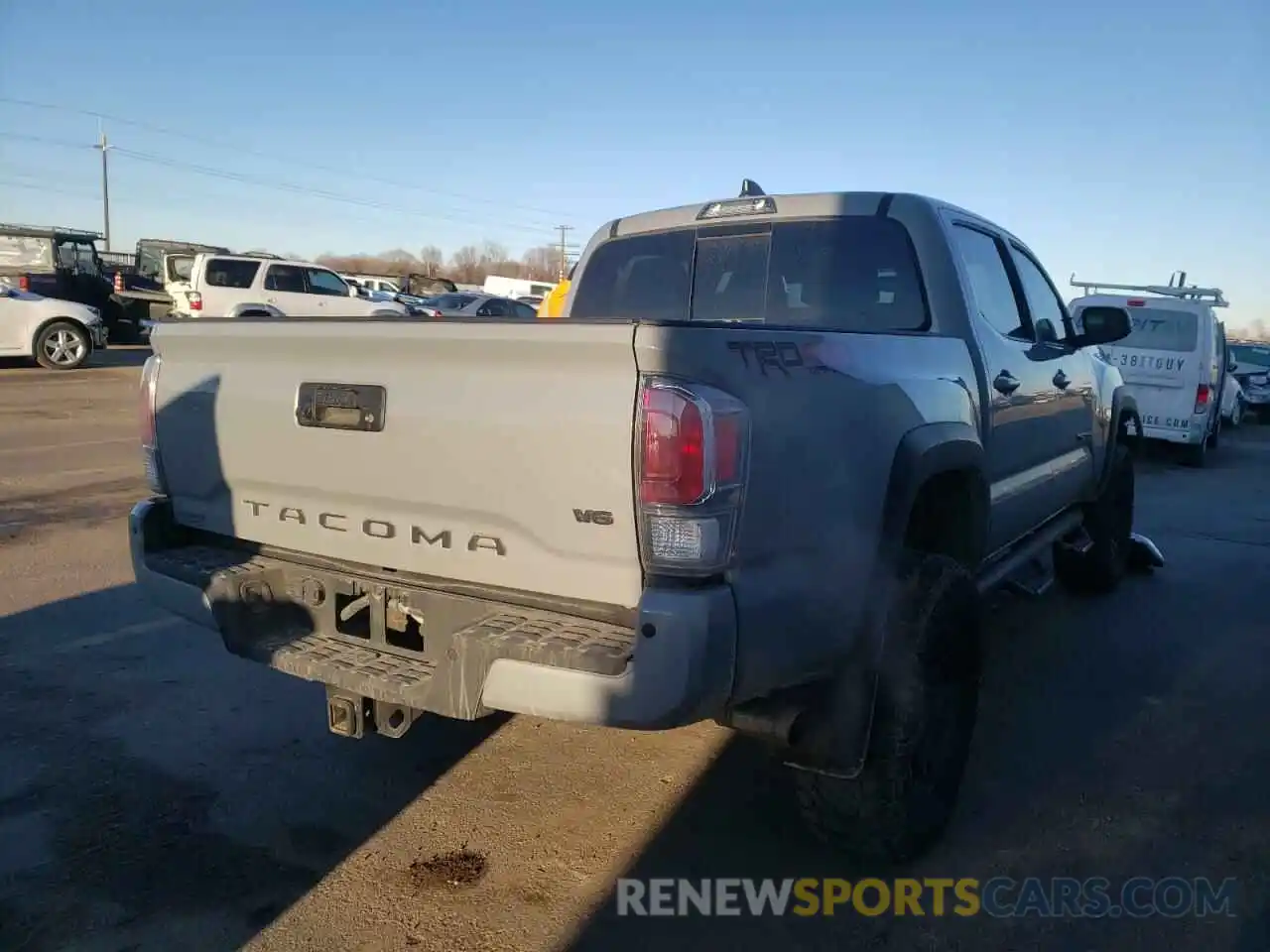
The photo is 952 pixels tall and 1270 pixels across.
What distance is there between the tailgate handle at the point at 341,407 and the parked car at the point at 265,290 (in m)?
15.3

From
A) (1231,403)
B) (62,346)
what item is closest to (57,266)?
→ (62,346)

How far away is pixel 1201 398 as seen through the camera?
12.1m

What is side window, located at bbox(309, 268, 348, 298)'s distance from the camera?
Answer: 19.1 meters

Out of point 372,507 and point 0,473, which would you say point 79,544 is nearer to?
point 0,473

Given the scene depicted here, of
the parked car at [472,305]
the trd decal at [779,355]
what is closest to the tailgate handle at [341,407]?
the trd decal at [779,355]

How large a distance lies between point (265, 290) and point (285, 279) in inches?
18.8

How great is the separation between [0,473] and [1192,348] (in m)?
12.7

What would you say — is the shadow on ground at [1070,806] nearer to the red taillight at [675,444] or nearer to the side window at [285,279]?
the red taillight at [675,444]

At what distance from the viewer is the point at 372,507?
9.00ft

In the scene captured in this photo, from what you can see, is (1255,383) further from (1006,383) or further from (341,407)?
(341,407)

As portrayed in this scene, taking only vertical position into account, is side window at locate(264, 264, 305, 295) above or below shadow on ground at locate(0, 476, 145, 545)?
above

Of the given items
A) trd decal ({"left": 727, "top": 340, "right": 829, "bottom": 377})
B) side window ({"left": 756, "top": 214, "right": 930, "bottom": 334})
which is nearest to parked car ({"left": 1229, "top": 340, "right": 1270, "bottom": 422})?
side window ({"left": 756, "top": 214, "right": 930, "bottom": 334})

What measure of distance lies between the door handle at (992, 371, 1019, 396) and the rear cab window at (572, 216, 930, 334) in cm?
41

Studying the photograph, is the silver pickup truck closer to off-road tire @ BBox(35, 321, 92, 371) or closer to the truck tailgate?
the truck tailgate
